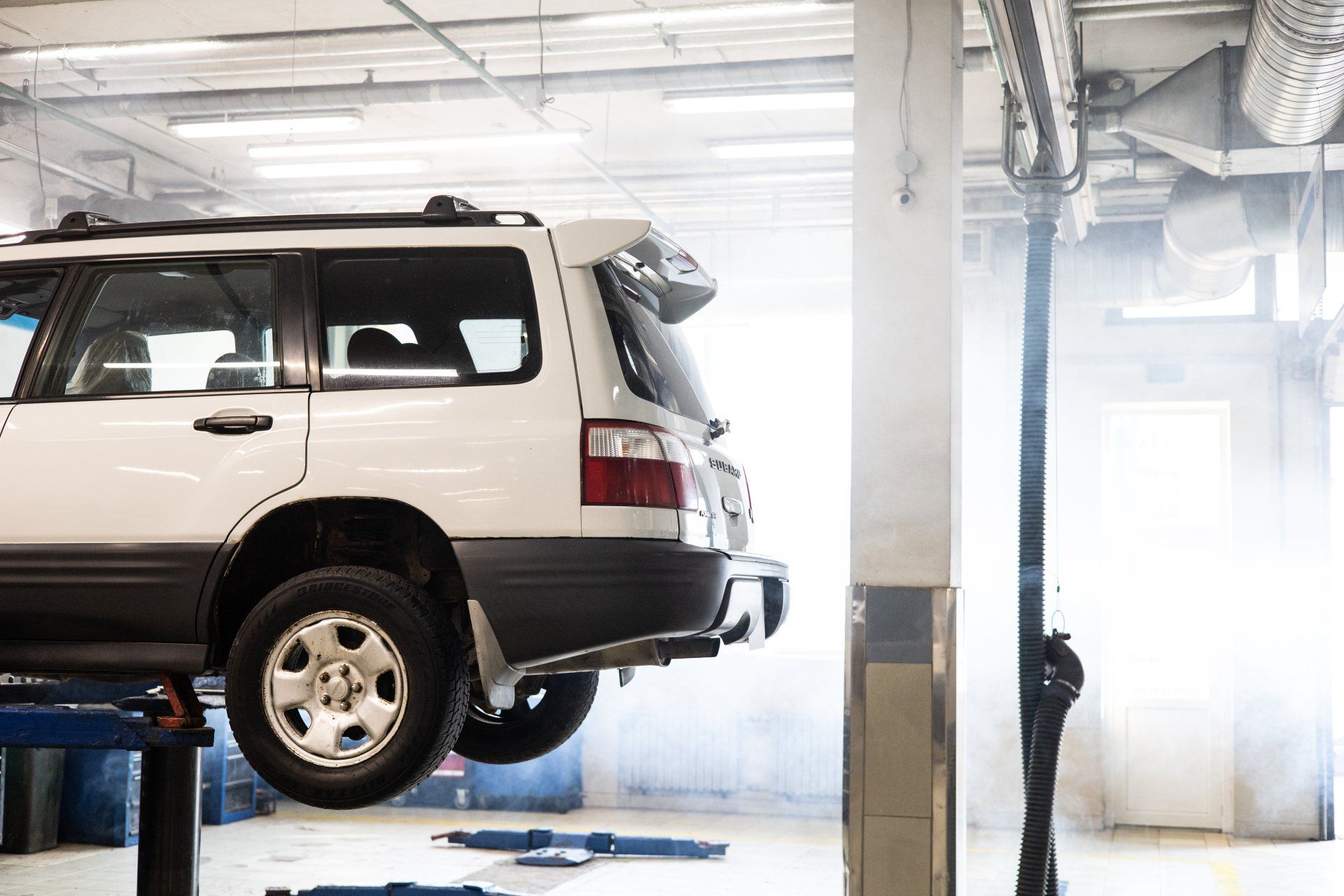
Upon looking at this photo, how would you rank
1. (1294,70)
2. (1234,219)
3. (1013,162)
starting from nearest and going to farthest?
(1013,162) → (1294,70) → (1234,219)

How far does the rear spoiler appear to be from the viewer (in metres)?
3.62

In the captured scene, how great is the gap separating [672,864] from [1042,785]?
5793 mm

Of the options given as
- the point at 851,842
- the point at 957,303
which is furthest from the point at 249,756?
the point at 957,303

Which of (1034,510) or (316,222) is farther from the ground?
(316,222)

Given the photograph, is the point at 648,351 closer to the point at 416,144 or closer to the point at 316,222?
the point at 316,222

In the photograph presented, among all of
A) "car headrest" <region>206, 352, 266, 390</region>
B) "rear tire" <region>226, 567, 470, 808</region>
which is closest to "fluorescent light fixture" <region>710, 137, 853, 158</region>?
"car headrest" <region>206, 352, 266, 390</region>

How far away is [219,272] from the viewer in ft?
12.7

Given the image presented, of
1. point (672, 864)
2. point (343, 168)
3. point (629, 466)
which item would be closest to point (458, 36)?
point (343, 168)

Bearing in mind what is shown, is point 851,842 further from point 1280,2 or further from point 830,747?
point 830,747

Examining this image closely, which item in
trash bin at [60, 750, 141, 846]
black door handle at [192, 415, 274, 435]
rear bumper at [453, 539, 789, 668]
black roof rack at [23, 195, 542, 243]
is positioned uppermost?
black roof rack at [23, 195, 542, 243]

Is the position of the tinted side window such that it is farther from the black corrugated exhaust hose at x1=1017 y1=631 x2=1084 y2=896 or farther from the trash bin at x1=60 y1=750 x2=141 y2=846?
the trash bin at x1=60 y1=750 x2=141 y2=846

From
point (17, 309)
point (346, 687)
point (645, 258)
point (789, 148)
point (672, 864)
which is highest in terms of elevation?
point (789, 148)

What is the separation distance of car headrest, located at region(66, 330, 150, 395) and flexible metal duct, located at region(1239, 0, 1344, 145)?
17.1 ft

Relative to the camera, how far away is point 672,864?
33.6ft
